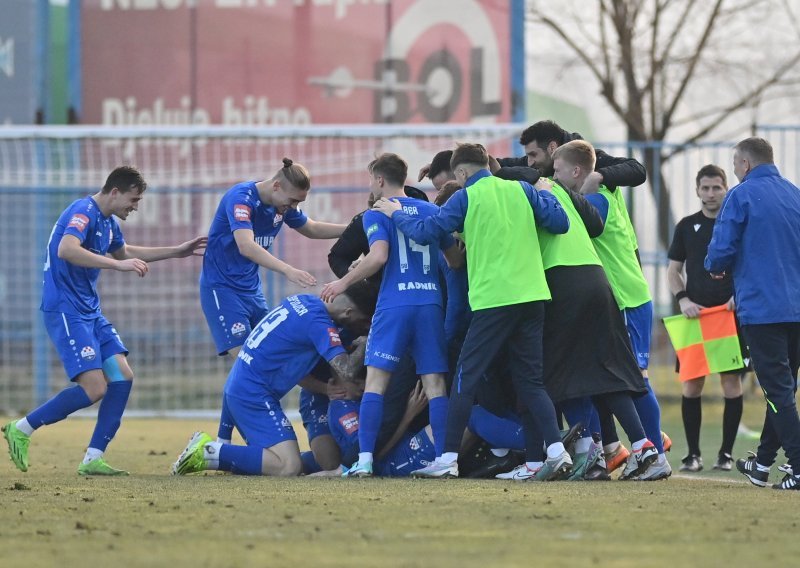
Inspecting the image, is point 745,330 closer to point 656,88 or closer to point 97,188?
point 97,188

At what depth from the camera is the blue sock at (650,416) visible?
822 centimetres

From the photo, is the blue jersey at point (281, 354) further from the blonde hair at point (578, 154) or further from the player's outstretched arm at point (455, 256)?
the blonde hair at point (578, 154)

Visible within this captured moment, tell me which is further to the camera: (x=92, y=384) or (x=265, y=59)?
(x=265, y=59)

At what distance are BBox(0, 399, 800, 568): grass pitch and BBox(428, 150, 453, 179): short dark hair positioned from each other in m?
2.07

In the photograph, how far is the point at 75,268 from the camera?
870cm

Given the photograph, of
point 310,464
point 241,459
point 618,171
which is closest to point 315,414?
point 310,464

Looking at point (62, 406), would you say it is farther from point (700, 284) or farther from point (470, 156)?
point (700, 284)

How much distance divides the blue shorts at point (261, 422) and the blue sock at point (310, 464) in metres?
0.22

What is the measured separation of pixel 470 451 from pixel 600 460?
2.34ft

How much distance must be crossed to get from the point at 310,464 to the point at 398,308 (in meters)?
1.13

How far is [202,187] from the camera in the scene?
16.6 m

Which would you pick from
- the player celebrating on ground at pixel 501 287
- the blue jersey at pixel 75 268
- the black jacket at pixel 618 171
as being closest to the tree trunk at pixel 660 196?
the black jacket at pixel 618 171

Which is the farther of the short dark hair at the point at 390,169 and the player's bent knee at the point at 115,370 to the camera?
the player's bent knee at the point at 115,370

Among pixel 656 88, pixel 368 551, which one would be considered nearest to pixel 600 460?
pixel 368 551
